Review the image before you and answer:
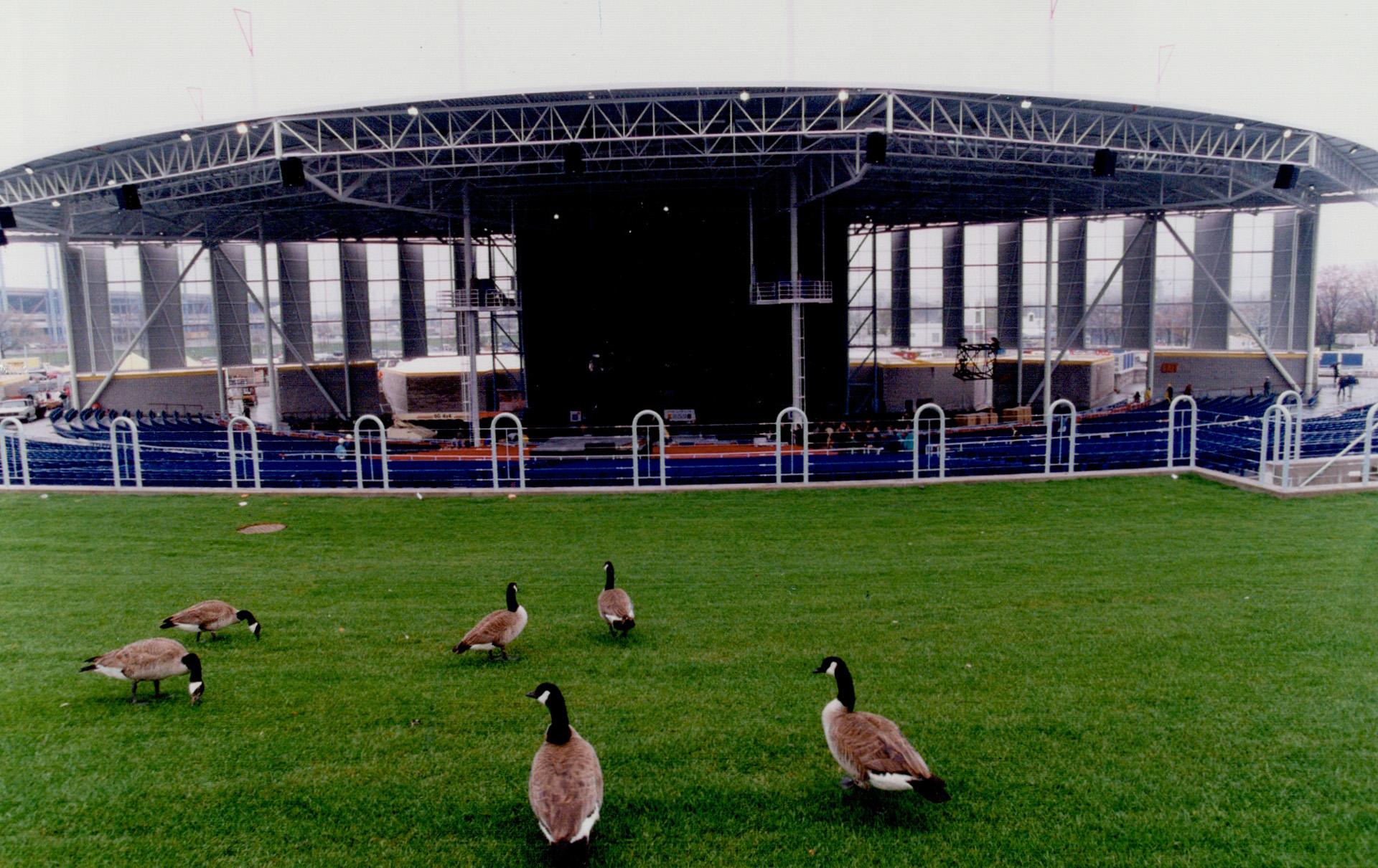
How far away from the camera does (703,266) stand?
2967cm

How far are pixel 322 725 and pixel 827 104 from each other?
18.2 m

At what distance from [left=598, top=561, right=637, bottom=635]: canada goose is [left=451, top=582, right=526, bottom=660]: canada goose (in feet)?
2.20

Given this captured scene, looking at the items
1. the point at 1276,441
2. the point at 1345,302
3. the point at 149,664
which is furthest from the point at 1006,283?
the point at 149,664

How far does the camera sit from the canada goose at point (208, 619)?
6.89 m

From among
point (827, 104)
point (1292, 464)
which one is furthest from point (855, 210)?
point (1292, 464)

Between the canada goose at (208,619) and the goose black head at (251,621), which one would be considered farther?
the goose black head at (251,621)

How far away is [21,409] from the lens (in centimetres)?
3681

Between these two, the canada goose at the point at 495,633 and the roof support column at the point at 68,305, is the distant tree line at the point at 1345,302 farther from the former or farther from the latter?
the roof support column at the point at 68,305

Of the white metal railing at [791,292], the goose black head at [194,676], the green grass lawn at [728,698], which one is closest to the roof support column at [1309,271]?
the white metal railing at [791,292]

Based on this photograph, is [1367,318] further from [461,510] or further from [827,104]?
[461,510]

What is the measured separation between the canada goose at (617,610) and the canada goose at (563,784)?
2.35m

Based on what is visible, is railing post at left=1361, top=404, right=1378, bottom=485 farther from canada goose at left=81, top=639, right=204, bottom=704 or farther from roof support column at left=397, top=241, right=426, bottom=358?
roof support column at left=397, top=241, right=426, bottom=358

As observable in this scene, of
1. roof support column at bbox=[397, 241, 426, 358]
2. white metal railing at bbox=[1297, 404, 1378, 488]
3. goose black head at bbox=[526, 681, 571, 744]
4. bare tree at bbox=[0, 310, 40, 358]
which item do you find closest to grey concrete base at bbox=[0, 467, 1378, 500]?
white metal railing at bbox=[1297, 404, 1378, 488]

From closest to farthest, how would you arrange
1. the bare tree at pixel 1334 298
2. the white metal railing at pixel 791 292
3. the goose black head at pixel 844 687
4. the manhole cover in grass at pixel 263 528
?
the goose black head at pixel 844 687 → the manhole cover in grass at pixel 263 528 → the white metal railing at pixel 791 292 → the bare tree at pixel 1334 298
